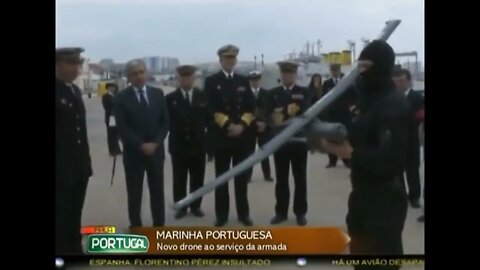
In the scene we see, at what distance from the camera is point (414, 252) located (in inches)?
151

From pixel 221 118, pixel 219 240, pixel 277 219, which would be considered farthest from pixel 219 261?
pixel 221 118

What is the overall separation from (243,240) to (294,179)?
1.30 ft

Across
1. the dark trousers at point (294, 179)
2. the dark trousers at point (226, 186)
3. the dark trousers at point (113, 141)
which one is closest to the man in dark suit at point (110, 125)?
the dark trousers at point (113, 141)

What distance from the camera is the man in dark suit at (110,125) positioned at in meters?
3.78

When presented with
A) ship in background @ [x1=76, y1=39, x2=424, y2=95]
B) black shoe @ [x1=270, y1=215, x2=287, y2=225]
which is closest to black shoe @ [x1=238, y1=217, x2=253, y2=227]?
black shoe @ [x1=270, y1=215, x2=287, y2=225]

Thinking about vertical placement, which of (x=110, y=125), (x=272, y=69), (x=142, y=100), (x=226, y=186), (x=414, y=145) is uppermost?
(x=272, y=69)

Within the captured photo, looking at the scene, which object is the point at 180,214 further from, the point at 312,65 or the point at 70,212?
the point at 312,65

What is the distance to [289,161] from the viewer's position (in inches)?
149

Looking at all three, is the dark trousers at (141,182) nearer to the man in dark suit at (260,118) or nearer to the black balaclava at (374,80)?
the man in dark suit at (260,118)

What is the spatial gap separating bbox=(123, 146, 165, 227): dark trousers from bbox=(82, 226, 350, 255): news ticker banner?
7cm

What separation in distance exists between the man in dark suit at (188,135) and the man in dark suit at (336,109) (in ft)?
2.01
